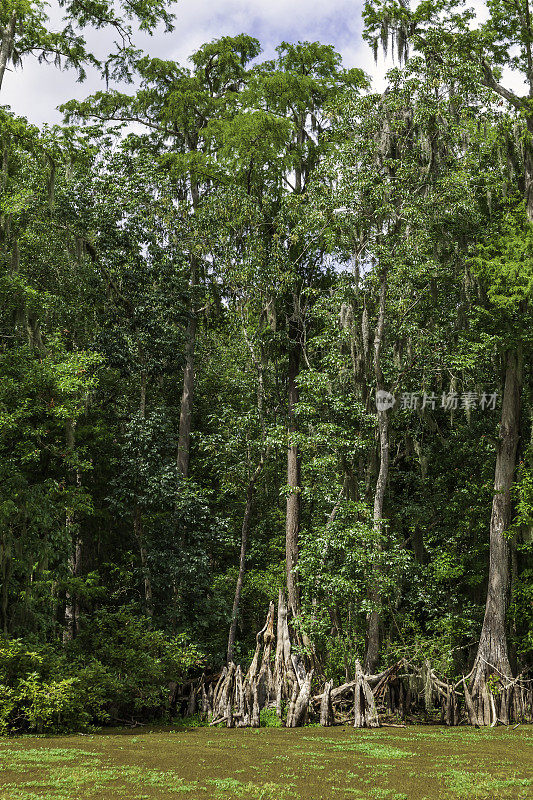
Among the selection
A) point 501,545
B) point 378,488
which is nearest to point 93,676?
point 378,488

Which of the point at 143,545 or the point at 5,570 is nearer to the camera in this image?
the point at 5,570

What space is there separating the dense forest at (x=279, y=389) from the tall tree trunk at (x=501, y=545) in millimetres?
66

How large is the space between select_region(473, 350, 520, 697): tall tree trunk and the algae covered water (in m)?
2.15

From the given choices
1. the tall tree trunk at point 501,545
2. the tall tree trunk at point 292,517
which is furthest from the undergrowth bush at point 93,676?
the tall tree trunk at point 501,545

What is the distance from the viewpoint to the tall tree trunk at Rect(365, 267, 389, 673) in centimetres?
1545

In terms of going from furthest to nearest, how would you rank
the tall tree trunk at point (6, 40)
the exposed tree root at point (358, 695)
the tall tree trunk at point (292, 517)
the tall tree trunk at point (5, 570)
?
1. the tall tree trunk at point (292, 517)
2. the tall tree trunk at point (6, 40)
3. the exposed tree root at point (358, 695)
4. the tall tree trunk at point (5, 570)

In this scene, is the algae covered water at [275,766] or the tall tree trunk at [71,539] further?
the tall tree trunk at [71,539]

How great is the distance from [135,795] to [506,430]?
11829 millimetres

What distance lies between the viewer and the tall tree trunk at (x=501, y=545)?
1435 cm

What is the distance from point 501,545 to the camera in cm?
1548

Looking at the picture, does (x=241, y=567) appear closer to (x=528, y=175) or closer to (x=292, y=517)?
(x=292, y=517)

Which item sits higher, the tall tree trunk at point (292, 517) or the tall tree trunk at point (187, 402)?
the tall tree trunk at point (187, 402)

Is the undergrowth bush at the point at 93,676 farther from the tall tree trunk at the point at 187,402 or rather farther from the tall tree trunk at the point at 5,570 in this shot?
the tall tree trunk at the point at 187,402

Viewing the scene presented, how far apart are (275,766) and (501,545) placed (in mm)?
8513
